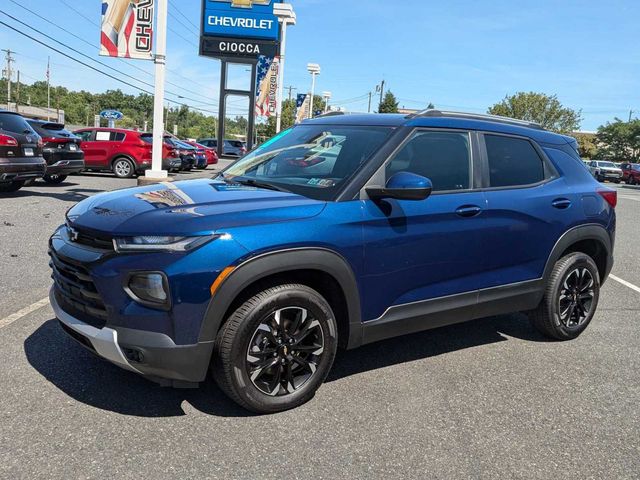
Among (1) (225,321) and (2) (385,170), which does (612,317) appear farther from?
(1) (225,321)

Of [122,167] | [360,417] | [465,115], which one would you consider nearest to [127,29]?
[122,167]

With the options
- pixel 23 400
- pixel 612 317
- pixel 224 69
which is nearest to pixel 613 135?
pixel 224 69

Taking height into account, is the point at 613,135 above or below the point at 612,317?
above

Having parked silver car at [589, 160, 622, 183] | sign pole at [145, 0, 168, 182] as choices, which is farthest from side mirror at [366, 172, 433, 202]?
parked silver car at [589, 160, 622, 183]

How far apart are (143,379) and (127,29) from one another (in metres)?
11.1

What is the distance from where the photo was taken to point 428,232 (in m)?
3.55

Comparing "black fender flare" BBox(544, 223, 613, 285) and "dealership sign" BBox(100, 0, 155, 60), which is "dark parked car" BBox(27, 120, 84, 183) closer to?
"dealership sign" BBox(100, 0, 155, 60)

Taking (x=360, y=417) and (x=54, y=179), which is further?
(x=54, y=179)

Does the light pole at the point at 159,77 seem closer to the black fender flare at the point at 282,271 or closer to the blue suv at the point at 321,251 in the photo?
the blue suv at the point at 321,251

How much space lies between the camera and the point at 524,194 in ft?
13.8

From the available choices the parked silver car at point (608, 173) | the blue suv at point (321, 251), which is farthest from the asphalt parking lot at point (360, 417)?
the parked silver car at point (608, 173)

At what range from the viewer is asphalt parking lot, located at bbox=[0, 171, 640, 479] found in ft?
8.87

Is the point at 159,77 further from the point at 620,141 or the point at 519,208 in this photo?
the point at 620,141

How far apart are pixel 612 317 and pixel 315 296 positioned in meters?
3.84
